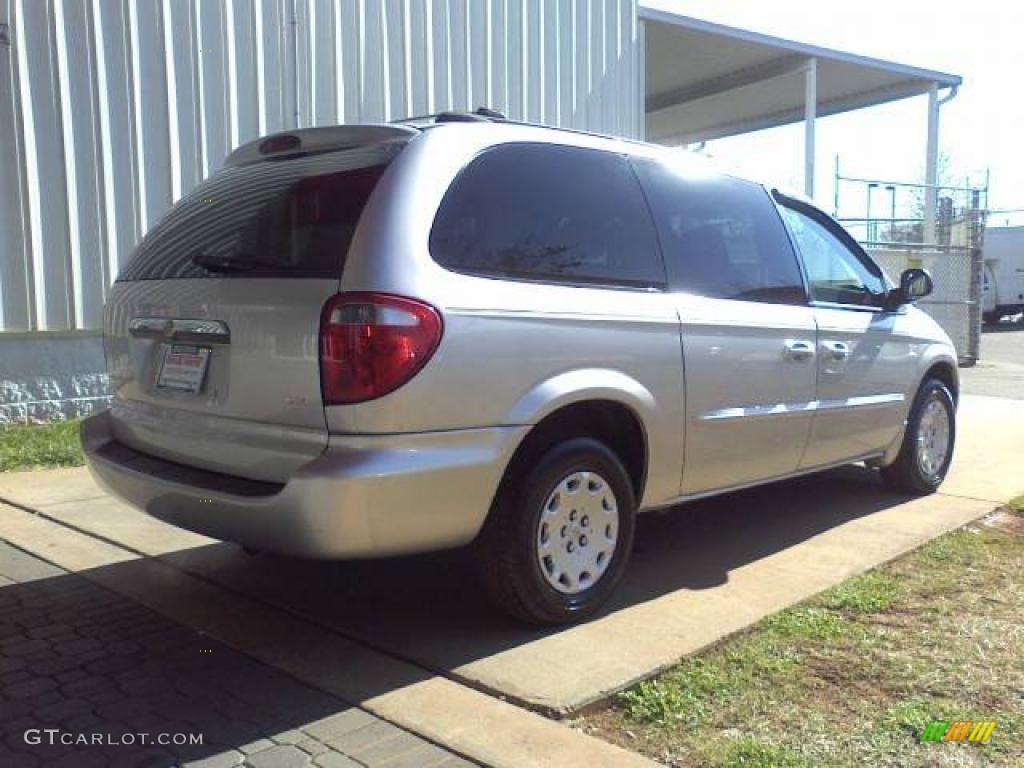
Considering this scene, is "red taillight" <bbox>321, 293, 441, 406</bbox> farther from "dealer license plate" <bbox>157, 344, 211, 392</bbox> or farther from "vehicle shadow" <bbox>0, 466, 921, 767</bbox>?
"vehicle shadow" <bbox>0, 466, 921, 767</bbox>

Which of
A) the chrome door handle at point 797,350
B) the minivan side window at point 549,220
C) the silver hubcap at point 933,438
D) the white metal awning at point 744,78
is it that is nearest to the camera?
the minivan side window at point 549,220

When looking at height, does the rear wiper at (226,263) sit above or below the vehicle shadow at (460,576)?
above

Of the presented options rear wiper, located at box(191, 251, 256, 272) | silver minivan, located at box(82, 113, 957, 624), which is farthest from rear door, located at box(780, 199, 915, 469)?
rear wiper, located at box(191, 251, 256, 272)

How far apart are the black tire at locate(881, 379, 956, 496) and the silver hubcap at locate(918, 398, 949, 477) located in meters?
0.01

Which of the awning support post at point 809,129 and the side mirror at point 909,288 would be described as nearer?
the side mirror at point 909,288

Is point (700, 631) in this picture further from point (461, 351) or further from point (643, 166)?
point (643, 166)

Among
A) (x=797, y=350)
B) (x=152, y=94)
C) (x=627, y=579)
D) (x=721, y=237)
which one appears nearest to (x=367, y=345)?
(x=627, y=579)

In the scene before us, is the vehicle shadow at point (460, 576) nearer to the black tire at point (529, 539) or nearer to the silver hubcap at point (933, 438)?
the black tire at point (529, 539)

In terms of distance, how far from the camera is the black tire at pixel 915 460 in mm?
5801

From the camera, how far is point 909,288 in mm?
5566

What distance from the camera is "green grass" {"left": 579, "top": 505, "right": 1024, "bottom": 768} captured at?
2816mm

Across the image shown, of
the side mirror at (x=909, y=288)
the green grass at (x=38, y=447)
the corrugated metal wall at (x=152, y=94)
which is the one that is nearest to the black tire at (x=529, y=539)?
the side mirror at (x=909, y=288)

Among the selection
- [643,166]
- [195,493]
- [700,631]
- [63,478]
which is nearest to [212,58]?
[63,478]

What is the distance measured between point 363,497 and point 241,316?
81cm
